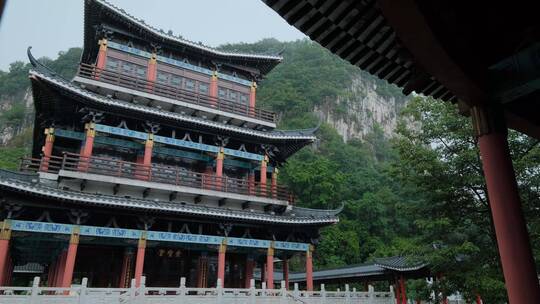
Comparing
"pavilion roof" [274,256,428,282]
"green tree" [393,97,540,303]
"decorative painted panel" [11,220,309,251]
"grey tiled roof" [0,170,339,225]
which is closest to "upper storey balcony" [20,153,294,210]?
"grey tiled roof" [0,170,339,225]

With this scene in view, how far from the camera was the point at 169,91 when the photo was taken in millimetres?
19469

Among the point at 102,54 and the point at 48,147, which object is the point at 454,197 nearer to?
the point at 48,147

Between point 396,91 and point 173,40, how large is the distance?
66.4m

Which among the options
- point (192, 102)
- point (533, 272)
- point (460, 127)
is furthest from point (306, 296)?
point (533, 272)

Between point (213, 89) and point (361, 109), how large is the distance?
171 feet

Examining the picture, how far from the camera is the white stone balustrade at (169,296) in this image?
37.2ft

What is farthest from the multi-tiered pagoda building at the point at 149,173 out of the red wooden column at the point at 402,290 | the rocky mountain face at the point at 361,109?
the rocky mountain face at the point at 361,109

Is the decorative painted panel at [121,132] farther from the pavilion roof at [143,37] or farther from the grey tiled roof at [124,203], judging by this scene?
the pavilion roof at [143,37]

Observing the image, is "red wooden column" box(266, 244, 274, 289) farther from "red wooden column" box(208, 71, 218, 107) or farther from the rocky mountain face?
the rocky mountain face

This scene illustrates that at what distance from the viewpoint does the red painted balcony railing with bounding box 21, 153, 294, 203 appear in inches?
622

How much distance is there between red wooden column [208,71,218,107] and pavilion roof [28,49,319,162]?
77.0 inches

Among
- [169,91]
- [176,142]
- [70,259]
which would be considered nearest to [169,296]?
[70,259]

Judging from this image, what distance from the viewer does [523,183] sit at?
12547mm

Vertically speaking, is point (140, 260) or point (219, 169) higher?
point (219, 169)
